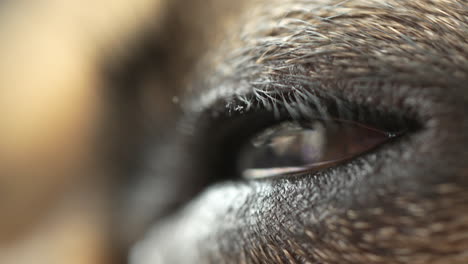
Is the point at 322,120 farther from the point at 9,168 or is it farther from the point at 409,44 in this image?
the point at 9,168

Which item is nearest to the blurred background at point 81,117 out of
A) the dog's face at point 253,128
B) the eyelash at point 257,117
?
the dog's face at point 253,128

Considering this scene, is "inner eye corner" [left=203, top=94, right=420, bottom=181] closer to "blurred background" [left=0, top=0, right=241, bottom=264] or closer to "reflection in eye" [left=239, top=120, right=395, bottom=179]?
"reflection in eye" [left=239, top=120, right=395, bottom=179]

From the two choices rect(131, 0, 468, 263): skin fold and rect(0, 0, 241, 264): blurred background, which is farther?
rect(0, 0, 241, 264): blurred background

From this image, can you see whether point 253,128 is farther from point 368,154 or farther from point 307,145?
point 368,154

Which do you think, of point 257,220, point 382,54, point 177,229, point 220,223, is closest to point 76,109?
point 177,229

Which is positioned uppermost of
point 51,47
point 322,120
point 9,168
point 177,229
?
point 51,47

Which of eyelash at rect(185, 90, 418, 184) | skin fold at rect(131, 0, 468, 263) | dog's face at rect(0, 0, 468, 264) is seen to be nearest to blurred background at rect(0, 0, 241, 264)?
dog's face at rect(0, 0, 468, 264)

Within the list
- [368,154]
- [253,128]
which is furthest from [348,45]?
[253,128]

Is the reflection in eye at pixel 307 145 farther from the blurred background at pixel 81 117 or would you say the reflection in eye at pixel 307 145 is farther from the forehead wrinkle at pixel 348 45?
the blurred background at pixel 81 117
